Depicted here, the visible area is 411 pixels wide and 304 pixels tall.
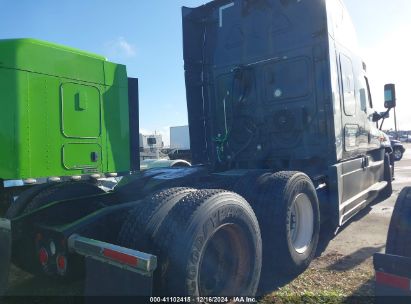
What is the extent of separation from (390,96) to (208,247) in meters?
5.55

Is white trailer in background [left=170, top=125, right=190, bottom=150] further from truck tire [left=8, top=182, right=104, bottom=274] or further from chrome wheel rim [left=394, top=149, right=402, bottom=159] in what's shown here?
truck tire [left=8, top=182, right=104, bottom=274]

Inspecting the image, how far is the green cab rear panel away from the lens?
4680 mm

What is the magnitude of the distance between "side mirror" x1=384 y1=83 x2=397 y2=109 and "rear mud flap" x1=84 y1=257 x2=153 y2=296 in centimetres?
622

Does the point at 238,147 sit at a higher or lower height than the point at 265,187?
higher

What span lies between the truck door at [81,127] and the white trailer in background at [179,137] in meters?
23.6

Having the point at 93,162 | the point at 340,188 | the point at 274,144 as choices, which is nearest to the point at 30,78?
the point at 93,162

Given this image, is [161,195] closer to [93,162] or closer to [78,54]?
[93,162]

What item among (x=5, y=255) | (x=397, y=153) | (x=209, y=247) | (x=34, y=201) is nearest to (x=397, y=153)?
(x=397, y=153)

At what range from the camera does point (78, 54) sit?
5.65 meters

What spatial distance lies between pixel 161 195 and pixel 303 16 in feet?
11.8

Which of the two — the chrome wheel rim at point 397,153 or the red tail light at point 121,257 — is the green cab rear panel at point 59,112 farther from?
the chrome wheel rim at point 397,153

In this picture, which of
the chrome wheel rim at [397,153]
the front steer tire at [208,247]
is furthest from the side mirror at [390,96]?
the chrome wheel rim at [397,153]

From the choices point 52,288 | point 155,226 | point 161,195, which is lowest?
point 52,288

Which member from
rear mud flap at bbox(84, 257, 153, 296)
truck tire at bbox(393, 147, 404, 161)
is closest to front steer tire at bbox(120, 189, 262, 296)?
rear mud flap at bbox(84, 257, 153, 296)
